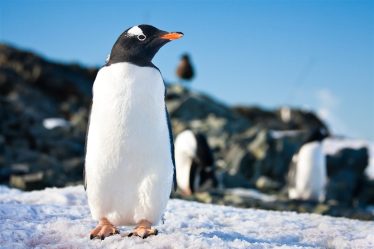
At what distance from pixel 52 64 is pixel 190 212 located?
39176 millimetres

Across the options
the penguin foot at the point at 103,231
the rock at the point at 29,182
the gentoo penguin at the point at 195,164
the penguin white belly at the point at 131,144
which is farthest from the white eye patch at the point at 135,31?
the gentoo penguin at the point at 195,164

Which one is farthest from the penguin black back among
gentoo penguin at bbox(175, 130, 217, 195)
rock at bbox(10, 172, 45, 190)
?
rock at bbox(10, 172, 45, 190)

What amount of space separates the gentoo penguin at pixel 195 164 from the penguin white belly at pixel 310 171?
1.91 meters

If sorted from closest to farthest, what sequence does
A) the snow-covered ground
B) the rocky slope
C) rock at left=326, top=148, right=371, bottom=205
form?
the snow-covered ground
the rocky slope
rock at left=326, top=148, right=371, bottom=205

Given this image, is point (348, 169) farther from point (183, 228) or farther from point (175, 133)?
point (183, 228)

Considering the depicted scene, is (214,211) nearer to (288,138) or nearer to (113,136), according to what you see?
(113,136)

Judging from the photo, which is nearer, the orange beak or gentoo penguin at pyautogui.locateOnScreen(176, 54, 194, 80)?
the orange beak

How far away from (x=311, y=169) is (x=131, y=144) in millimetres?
9233

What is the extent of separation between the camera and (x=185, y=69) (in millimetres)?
31609

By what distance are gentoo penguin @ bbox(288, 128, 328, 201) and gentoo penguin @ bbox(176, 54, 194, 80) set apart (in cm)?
1932

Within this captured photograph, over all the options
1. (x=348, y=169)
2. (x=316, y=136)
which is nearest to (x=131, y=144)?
(x=316, y=136)

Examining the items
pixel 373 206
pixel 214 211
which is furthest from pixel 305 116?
pixel 214 211

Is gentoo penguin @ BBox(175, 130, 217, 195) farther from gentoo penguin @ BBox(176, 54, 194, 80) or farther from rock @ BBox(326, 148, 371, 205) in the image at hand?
gentoo penguin @ BBox(176, 54, 194, 80)

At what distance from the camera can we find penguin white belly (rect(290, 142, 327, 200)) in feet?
40.7
